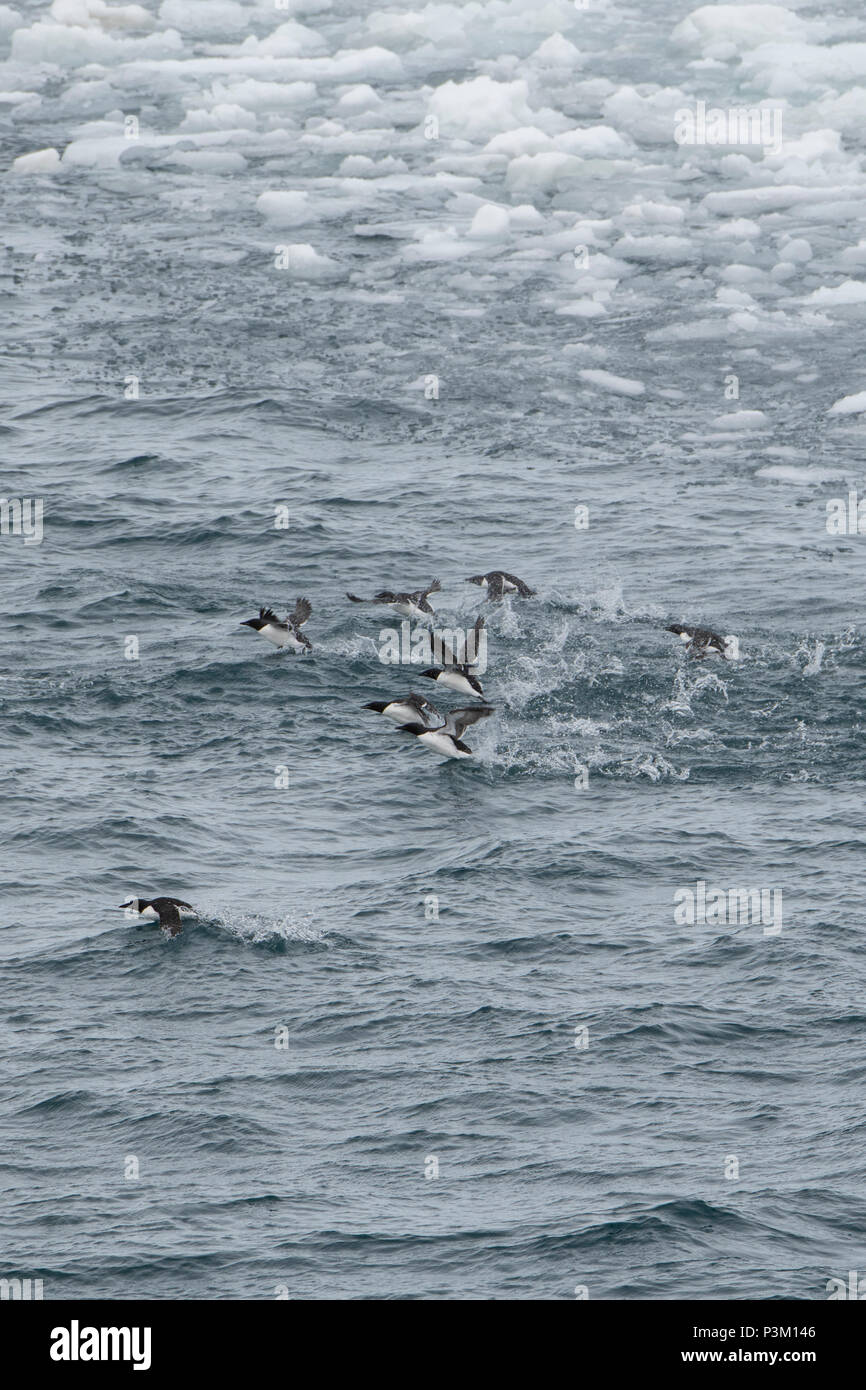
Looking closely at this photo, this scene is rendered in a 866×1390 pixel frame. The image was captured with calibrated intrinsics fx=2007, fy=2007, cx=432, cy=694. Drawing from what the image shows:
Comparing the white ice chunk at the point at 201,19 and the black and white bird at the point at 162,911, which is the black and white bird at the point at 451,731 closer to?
the black and white bird at the point at 162,911

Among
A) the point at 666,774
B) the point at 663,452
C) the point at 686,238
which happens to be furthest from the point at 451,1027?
the point at 686,238

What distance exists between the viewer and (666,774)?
22141 millimetres

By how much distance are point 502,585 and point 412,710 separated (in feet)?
10.6

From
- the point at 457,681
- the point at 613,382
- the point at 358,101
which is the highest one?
the point at 358,101

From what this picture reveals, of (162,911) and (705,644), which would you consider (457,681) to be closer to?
(705,644)

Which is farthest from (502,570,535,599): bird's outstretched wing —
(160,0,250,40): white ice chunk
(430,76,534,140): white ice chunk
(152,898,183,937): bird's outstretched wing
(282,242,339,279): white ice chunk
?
(160,0,250,40): white ice chunk

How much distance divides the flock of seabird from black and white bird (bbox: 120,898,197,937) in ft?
13.5

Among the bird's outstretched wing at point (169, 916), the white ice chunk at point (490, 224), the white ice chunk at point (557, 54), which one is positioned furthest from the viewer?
the white ice chunk at point (557, 54)

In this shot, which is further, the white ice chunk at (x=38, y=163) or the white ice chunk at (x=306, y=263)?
the white ice chunk at (x=38, y=163)

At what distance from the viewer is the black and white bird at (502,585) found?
25.3 m

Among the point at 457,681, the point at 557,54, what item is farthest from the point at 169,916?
the point at 557,54

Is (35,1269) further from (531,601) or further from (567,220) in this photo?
(567,220)

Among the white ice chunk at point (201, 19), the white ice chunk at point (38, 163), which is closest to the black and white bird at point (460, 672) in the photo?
the white ice chunk at point (38, 163)

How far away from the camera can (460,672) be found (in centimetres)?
2344
